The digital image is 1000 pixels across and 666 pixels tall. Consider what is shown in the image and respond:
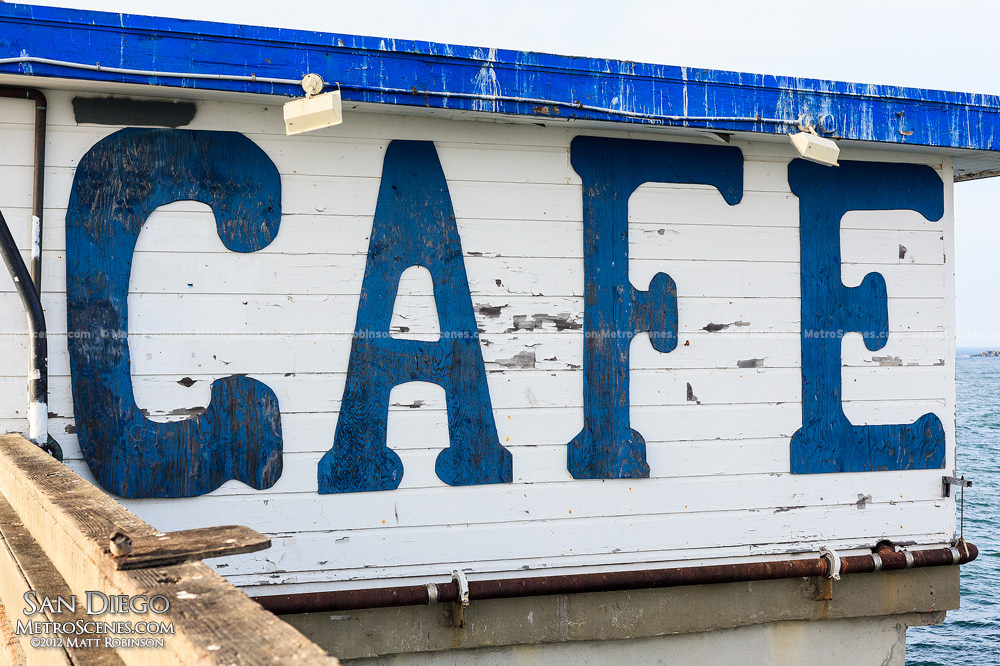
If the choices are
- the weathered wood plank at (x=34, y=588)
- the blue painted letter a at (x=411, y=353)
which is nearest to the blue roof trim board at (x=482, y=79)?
the blue painted letter a at (x=411, y=353)

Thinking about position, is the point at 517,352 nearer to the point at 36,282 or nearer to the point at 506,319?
the point at 506,319

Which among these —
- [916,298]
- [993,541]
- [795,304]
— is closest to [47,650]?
[795,304]

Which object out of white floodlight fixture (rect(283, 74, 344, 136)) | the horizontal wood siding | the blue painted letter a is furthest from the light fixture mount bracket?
the blue painted letter a

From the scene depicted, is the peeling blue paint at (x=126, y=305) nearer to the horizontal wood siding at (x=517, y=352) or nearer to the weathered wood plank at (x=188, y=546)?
the horizontal wood siding at (x=517, y=352)

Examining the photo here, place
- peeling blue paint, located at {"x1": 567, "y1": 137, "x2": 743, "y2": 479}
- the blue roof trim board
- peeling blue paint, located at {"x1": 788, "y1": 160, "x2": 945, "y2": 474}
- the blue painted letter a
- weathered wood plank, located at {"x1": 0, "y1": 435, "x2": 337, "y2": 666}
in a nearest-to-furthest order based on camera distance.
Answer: weathered wood plank, located at {"x1": 0, "y1": 435, "x2": 337, "y2": 666} → the blue roof trim board → the blue painted letter a → peeling blue paint, located at {"x1": 567, "y1": 137, "x2": 743, "y2": 479} → peeling blue paint, located at {"x1": 788, "y1": 160, "x2": 945, "y2": 474}

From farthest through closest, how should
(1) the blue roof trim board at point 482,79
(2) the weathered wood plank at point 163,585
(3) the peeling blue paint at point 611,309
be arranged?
(3) the peeling blue paint at point 611,309 → (1) the blue roof trim board at point 482,79 → (2) the weathered wood plank at point 163,585

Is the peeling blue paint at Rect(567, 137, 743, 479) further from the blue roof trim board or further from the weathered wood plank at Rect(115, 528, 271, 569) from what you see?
the weathered wood plank at Rect(115, 528, 271, 569)

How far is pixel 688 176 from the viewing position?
12.4 ft

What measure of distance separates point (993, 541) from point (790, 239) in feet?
40.9

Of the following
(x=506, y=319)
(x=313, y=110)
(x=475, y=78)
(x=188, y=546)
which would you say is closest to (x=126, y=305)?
(x=313, y=110)

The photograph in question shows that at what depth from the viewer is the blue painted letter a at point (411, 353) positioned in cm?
341

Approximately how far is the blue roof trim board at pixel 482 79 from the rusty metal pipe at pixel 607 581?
1968 millimetres

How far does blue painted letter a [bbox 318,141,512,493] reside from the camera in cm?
341

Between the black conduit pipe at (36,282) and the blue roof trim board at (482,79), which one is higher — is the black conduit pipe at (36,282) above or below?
below
